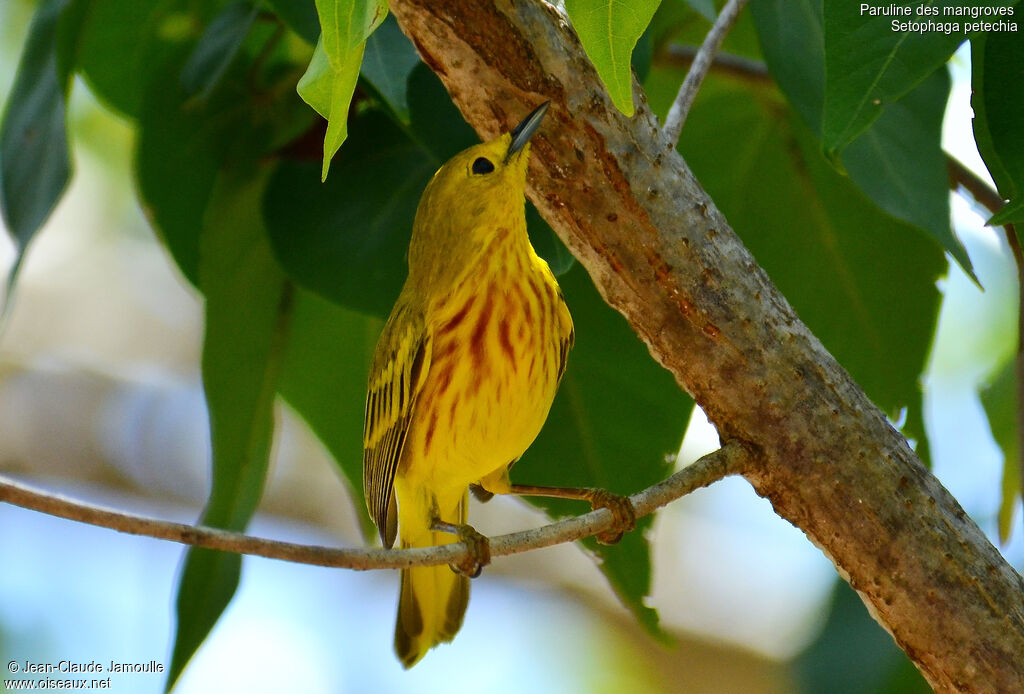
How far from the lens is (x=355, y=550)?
1.46 m

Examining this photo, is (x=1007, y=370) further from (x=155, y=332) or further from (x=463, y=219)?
(x=155, y=332)

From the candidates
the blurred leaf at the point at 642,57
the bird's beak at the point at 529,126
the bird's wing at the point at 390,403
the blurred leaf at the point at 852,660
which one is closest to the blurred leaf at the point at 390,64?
the bird's beak at the point at 529,126

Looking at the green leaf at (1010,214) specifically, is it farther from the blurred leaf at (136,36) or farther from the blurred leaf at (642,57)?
the blurred leaf at (136,36)

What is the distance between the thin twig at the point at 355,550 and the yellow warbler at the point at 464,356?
564mm

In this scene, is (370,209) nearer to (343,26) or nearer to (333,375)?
(333,375)

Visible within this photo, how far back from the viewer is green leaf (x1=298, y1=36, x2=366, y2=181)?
1174mm

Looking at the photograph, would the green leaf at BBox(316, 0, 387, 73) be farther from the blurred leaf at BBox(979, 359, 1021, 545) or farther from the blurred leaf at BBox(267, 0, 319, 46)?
the blurred leaf at BBox(979, 359, 1021, 545)

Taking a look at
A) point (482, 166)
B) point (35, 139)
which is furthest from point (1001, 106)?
point (35, 139)

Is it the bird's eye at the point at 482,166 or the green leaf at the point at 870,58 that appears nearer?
the green leaf at the point at 870,58

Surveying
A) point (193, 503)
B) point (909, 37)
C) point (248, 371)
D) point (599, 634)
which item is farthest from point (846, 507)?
point (193, 503)

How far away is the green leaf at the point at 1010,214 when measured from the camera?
4.48 ft

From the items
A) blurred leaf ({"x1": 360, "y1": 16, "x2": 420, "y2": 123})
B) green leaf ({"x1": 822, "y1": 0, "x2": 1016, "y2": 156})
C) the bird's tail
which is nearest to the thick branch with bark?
blurred leaf ({"x1": 360, "y1": 16, "x2": 420, "y2": 123})

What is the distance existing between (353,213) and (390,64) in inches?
22.5

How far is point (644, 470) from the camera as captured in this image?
2.61m
